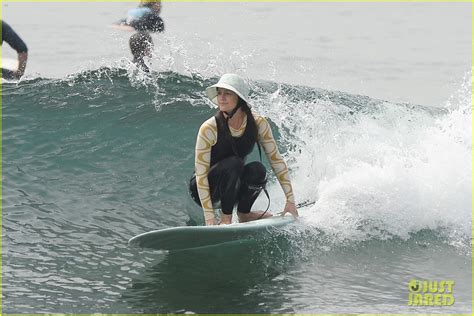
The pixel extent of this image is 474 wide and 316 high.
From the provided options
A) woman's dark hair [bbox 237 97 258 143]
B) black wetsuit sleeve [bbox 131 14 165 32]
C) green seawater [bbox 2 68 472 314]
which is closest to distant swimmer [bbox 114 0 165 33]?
black wetsuit sleeve [bbox 131 14 165 32]

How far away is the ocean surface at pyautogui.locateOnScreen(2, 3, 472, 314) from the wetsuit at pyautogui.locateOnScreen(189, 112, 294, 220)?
48 cm

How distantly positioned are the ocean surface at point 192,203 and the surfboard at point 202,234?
0.13 metres

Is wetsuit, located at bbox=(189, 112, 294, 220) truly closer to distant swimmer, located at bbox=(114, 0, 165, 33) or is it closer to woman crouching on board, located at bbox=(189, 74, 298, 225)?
woman crouching on board, located at bbox=(189, 74, 298, 225)

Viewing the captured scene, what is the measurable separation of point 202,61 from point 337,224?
5083 millimetres

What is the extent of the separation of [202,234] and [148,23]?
4970 millimetres

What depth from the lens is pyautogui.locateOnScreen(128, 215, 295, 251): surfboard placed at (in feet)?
18.6

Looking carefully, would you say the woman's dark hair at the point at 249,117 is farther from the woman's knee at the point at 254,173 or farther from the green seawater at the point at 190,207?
the green seawater at the point at 190,207

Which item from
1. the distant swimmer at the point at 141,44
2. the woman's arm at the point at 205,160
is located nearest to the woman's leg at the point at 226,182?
the woman's arm at the point at 205,160

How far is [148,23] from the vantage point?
33.2 feet

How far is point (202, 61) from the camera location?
36.8 feet

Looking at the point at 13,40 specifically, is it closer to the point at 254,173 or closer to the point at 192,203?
the point at 192,203

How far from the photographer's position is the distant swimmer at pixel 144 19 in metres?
10.1

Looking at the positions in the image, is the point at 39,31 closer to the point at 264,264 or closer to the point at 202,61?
the point at 202,61

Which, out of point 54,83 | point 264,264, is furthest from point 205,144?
point 54,83
